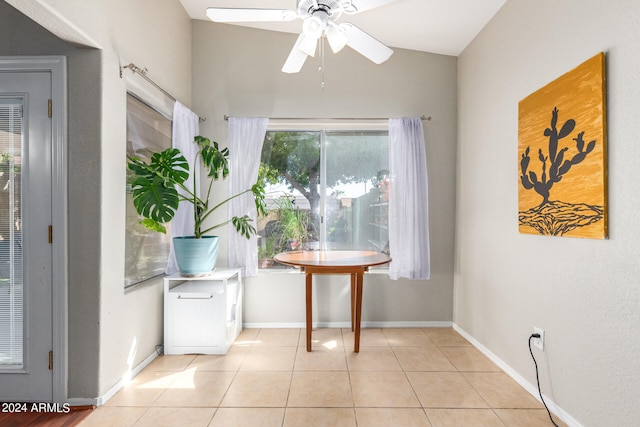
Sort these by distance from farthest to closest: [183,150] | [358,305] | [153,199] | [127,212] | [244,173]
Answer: [244,173]
[183,150]
[358,305]
[127,212]
[153,199]

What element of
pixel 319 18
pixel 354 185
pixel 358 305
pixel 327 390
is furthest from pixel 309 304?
pixel 319 18

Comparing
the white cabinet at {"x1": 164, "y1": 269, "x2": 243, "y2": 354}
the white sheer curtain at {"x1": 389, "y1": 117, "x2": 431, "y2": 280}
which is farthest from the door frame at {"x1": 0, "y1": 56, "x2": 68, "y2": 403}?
the white sheer curtain at {"x1": 389, "y1": 117, "x2": 431, "y2": 280}

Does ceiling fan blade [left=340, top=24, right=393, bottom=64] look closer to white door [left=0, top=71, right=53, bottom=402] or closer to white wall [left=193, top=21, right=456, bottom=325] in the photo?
white wall [left=193, top=21, right=456, bottom=325]

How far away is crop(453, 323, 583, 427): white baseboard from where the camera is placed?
73.2 inches

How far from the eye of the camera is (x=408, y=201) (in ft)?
10.8

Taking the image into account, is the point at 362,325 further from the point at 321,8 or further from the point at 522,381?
the point at 321,8

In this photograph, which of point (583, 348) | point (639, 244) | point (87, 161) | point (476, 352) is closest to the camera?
point (639, 244)

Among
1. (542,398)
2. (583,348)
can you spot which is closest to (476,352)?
(542,398)

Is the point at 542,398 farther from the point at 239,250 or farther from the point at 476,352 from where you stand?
the point at 239,250

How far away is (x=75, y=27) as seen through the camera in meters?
1.80

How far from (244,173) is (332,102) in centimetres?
110

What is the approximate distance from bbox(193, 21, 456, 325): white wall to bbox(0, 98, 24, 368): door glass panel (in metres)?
1.56

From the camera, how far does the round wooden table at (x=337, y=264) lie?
8.41ft

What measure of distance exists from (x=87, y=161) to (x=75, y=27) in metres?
0.70
